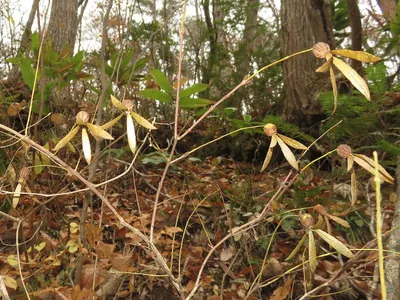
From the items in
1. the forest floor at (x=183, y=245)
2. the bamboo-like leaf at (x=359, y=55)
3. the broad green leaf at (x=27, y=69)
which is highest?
the broad green leaf at (x=27, y=69)

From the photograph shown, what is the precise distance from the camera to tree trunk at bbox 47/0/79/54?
3.88 meters

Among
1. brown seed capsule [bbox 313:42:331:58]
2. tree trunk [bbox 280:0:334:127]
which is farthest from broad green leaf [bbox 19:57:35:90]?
tree trunk [bbox 280:0:334:127]

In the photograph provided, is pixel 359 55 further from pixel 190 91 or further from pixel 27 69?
pixel 27 69

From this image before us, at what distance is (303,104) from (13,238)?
2.15m

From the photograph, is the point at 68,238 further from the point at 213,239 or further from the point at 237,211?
the point at 237,211

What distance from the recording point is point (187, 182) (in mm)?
2199

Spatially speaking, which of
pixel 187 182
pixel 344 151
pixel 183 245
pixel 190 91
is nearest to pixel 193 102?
pixel 190 91

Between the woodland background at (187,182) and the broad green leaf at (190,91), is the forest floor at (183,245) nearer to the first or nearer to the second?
the woodland background at (187,182)

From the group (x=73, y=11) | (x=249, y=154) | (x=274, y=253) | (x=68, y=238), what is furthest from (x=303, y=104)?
(x=73, y=11)

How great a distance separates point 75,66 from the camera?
6.15ft

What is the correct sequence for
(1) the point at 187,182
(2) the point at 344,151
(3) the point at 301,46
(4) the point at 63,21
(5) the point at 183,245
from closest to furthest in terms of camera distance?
1. (2) the point at 344,151
2. (5) the point at 183,245
3. (1) the point at 187,182
4. (3) the point at 301,46
5. (4) the point at 63,21

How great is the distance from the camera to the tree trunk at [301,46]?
120 inches

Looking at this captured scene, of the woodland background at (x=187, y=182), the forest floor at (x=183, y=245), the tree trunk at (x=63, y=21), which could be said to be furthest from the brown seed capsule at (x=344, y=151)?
the tree trunk at (x=63, y=21)

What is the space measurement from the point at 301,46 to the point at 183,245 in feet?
6.44
